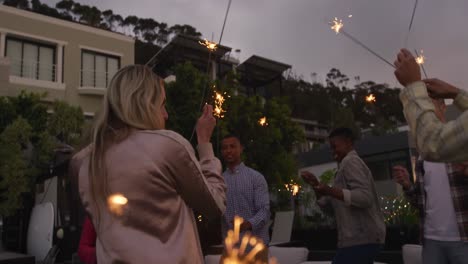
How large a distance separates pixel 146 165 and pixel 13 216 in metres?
12.9

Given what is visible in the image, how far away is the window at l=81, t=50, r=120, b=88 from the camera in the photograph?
20.3 meters

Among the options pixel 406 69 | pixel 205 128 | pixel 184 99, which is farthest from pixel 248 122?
pixel 406 69

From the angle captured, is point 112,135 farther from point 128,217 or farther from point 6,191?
point 6,191

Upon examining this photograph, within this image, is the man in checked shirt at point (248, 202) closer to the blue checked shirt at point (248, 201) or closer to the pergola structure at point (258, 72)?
the blue checked shirt at point (248, 201)

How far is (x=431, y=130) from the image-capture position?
1465mm

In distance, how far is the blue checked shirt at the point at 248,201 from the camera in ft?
12.4

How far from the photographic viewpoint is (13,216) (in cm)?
1253

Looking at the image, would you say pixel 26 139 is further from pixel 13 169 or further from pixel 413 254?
pixel 413 254

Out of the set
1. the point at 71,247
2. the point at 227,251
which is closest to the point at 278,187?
the point at 71,247

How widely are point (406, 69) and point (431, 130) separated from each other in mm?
297

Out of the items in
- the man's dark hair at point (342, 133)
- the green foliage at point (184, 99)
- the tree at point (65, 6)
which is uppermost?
the tree at point (65, 6)

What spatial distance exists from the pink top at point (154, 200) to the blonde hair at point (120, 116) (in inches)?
1.3

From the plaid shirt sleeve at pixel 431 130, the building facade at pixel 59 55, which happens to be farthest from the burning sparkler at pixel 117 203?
the building facade at pixel 59 55

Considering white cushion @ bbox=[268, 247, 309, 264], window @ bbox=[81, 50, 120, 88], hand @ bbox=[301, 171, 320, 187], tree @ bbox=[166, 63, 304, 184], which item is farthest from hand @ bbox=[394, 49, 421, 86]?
window @ bbox=[81, 50, 120, 88]
